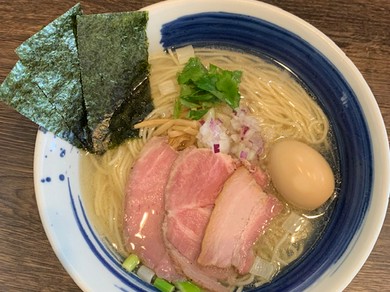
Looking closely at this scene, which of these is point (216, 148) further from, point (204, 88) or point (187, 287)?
point (187, 287)

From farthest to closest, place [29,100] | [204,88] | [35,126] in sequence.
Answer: [35,126] → [204,88] → [29,100]

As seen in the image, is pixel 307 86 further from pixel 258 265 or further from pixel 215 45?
pixel 258 265

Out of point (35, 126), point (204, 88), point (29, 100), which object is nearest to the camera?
point (29, 100)

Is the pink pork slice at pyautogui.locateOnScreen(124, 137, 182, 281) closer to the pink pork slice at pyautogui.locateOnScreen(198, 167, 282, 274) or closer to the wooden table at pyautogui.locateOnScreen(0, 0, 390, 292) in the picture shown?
the pink pork slice at pyautogui.locateOnScreen(198, 167, 282, 274)

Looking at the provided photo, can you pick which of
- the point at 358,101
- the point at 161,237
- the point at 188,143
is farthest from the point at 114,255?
the point at 358,101

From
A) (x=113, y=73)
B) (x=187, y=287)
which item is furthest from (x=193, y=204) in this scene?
(x=113, y=73)

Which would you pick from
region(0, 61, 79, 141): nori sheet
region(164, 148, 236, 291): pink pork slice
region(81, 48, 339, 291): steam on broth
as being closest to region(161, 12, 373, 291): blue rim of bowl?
region(81, 48, 339, 291): steam on broth
